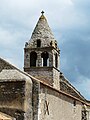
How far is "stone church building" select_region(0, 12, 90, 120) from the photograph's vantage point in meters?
19.9

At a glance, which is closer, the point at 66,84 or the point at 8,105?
the point at 8,105

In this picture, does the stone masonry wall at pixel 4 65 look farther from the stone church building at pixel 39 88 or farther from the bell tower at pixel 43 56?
the bell tower at pixel 43 56

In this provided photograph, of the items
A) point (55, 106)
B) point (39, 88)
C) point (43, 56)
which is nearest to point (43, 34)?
point (43, 56)

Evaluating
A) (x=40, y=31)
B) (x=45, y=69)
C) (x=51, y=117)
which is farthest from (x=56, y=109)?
(x=40, y=31)

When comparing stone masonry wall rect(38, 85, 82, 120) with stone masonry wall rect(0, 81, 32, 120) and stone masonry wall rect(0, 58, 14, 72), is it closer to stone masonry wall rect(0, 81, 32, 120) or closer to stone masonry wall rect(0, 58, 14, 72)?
stone masonry wall rect(0, 81, 32, 120)

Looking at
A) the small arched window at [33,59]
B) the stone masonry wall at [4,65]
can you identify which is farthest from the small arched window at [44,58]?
the stone masonry wall at [4,65]

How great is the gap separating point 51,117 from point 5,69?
3806 mm

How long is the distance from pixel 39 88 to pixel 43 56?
10.9 metres

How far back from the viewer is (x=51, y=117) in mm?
22422

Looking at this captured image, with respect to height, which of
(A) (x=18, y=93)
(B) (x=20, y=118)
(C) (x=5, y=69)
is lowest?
(B) (x=20, y=118)

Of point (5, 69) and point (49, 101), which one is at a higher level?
point (5, 69)

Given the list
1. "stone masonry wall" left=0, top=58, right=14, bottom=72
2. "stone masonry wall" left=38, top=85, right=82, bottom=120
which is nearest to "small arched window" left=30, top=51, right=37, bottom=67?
"stone masonry wall" left=38, top=85, right=82, bottom=120

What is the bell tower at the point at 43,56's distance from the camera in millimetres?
30328

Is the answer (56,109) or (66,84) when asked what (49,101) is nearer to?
(56,109)
